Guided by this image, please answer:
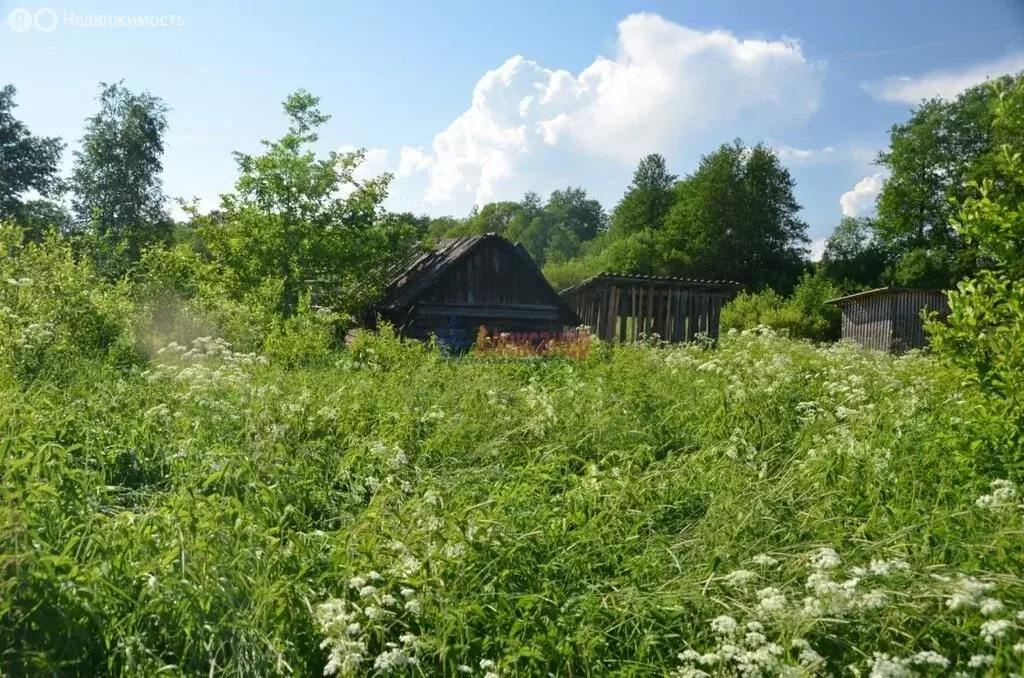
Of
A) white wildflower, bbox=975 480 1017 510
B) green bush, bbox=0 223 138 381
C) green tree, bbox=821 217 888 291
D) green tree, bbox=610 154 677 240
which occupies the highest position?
green tree, bbox=610 154 677 240

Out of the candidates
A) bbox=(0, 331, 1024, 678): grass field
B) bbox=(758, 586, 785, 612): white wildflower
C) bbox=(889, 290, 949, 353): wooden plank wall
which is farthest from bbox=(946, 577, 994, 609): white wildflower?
bbox=(889, 290, 949, 353): wooden plank wall

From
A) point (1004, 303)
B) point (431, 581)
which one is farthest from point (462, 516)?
point (1004, 303)

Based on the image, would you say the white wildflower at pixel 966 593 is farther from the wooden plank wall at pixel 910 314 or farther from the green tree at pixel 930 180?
the green tree at pixel 930 180

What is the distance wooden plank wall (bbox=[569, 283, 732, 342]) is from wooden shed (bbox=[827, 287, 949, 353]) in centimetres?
1041

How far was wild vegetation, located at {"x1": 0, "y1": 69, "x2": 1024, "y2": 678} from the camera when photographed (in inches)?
125

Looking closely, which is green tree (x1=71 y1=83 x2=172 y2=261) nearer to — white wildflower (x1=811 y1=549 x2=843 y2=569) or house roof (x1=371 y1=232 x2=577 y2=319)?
house roof (x1=371 y1=232 x2=577 y2=319)

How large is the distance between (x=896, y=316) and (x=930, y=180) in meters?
15.4

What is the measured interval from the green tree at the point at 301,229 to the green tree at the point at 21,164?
21.7 m

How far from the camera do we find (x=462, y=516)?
414 cm

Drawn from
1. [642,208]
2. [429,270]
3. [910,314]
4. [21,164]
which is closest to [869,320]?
[910,314]

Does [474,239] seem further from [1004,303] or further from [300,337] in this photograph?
[1004,303]

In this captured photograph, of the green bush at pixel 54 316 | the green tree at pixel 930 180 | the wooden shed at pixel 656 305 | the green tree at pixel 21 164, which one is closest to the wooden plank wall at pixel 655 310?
the wooden shed at pixel 656 305

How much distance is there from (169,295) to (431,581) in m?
11.5

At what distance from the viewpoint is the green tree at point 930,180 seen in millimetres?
41656
